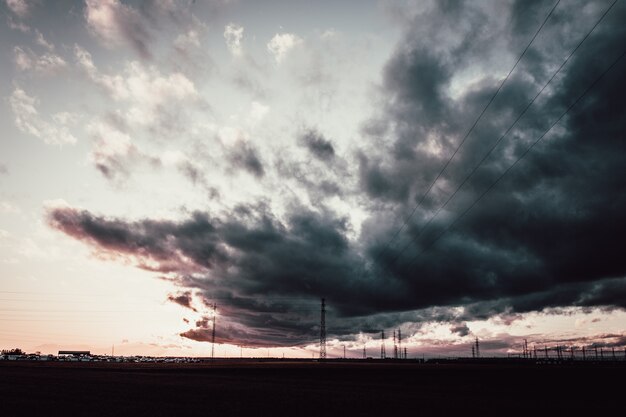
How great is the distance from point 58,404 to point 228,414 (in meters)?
11.5

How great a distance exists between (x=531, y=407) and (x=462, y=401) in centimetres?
477

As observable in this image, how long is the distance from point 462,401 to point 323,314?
141m

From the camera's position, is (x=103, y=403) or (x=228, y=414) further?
(x=103, y=403)

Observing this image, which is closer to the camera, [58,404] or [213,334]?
[58,404]

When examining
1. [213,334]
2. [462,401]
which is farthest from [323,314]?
[462,401]

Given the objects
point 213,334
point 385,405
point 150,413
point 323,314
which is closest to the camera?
point 150,413

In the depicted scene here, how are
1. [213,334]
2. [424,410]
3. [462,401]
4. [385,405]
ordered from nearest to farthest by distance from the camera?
[424,410], [385,405], [462,401], [213,334]

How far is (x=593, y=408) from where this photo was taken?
29.6 meters

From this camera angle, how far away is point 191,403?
2858 centimetres

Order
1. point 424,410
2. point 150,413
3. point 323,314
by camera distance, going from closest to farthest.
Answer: point 150,413 < point 424,410 < point 323,314

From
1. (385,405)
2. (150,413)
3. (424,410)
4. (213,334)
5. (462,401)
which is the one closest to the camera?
(150,413)

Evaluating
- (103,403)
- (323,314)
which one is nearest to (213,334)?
(323,314)

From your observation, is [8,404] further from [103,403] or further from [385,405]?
[385,405]

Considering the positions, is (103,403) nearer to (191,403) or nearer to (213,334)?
(191,403)
